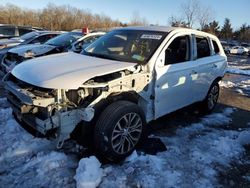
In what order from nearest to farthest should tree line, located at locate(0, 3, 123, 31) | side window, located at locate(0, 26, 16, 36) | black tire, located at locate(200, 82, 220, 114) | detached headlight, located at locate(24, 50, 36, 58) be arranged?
black tire, located at locate(200, 82, 220, 114), detached headlight, located at locate(24, 50, 36, 58), side window, located at locate(0, 26, 16, 36), tree line, located at locate(0, 3, 123, 31)

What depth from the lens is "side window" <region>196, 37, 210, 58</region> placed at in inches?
208

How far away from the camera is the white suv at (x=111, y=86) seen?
3289 mm

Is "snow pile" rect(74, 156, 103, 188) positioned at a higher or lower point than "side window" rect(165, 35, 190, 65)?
lower

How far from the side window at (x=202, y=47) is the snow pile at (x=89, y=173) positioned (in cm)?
299

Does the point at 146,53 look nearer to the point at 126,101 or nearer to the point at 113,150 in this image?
the point at 126,101

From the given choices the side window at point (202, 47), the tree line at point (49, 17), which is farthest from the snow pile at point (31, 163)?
the tree line at point (49, 17)

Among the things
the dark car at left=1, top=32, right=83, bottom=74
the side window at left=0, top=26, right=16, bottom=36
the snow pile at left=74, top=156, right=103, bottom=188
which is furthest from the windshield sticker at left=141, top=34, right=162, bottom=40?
the side window at left=0, top=26, right=16, bottom=36

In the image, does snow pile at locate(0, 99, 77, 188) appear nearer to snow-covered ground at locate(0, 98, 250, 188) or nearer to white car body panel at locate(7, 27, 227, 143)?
snow-covered ground at locate(0, 98, 250, 188)

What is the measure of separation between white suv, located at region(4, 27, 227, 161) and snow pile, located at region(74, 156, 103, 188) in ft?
0.66

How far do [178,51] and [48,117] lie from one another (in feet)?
8.53

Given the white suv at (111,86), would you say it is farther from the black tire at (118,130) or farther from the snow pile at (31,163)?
the snow pile at (31,163)

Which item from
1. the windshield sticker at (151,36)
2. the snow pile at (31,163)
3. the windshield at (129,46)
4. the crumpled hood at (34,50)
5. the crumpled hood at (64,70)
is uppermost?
the windshield sticker at (151,36)

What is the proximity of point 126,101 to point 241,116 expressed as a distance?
3619mm

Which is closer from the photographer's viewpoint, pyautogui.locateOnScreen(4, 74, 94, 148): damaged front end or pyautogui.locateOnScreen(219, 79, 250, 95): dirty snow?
pyautogui.locateOnScreen(4, 74, 94, 148): damaged front end
